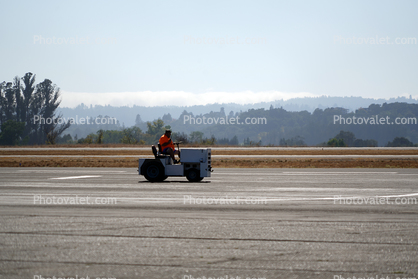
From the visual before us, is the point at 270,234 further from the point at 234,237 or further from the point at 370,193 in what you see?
the point at 370,193

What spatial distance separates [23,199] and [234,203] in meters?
5.66

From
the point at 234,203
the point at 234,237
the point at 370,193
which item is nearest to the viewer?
the point at 234,237

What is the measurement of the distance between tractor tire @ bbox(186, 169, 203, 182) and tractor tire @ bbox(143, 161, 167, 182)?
966 mm

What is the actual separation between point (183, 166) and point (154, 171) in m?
1.17

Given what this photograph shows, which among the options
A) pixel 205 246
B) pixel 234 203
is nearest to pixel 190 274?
pixel 205 246

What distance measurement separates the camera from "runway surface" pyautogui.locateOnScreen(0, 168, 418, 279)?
4746mm

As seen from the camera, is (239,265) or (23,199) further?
(23,199)

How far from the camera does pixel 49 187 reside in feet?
42.8

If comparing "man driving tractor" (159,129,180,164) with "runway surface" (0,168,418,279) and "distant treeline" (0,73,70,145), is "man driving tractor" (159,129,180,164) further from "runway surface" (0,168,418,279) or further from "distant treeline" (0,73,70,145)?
"distant treeline" (0,73,70,145)

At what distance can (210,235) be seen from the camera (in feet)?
20.6
